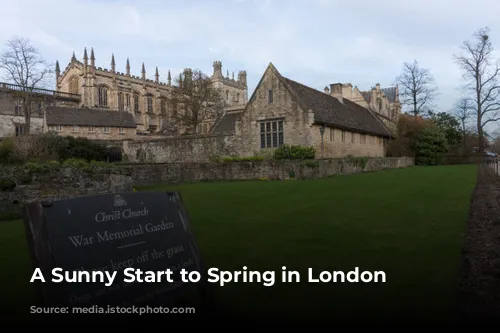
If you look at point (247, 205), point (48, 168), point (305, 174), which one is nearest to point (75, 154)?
point (48, 168)

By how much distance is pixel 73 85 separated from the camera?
71000 millimetres

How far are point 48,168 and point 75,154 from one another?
55.5ft

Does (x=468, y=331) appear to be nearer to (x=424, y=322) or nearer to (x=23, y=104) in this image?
(x=424, y=322)

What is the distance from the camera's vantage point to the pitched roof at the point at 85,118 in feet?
155

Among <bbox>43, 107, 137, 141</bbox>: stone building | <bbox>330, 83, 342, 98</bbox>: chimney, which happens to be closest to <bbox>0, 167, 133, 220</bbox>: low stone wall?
<bbox>330, 83, 342, 98</bbox>: chimney

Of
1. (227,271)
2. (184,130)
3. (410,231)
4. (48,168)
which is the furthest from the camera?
(184,130)

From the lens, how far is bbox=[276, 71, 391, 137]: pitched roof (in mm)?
28616

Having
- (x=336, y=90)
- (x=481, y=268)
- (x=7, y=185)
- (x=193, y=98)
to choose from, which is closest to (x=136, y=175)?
(x=7, y=185)

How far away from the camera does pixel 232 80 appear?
8912 cm

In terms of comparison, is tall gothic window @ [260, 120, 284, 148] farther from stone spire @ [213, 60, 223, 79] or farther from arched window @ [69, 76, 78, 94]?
stone spire @ [213, 60, 223, 79]

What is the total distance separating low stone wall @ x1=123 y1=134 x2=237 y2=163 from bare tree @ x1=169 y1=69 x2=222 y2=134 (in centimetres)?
1460

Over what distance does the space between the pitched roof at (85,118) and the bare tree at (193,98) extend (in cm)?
677

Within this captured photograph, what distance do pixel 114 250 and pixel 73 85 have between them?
75.4 meters

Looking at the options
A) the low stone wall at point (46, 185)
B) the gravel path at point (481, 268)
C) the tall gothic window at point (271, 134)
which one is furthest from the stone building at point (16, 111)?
the gravel path at point (481, 268)
